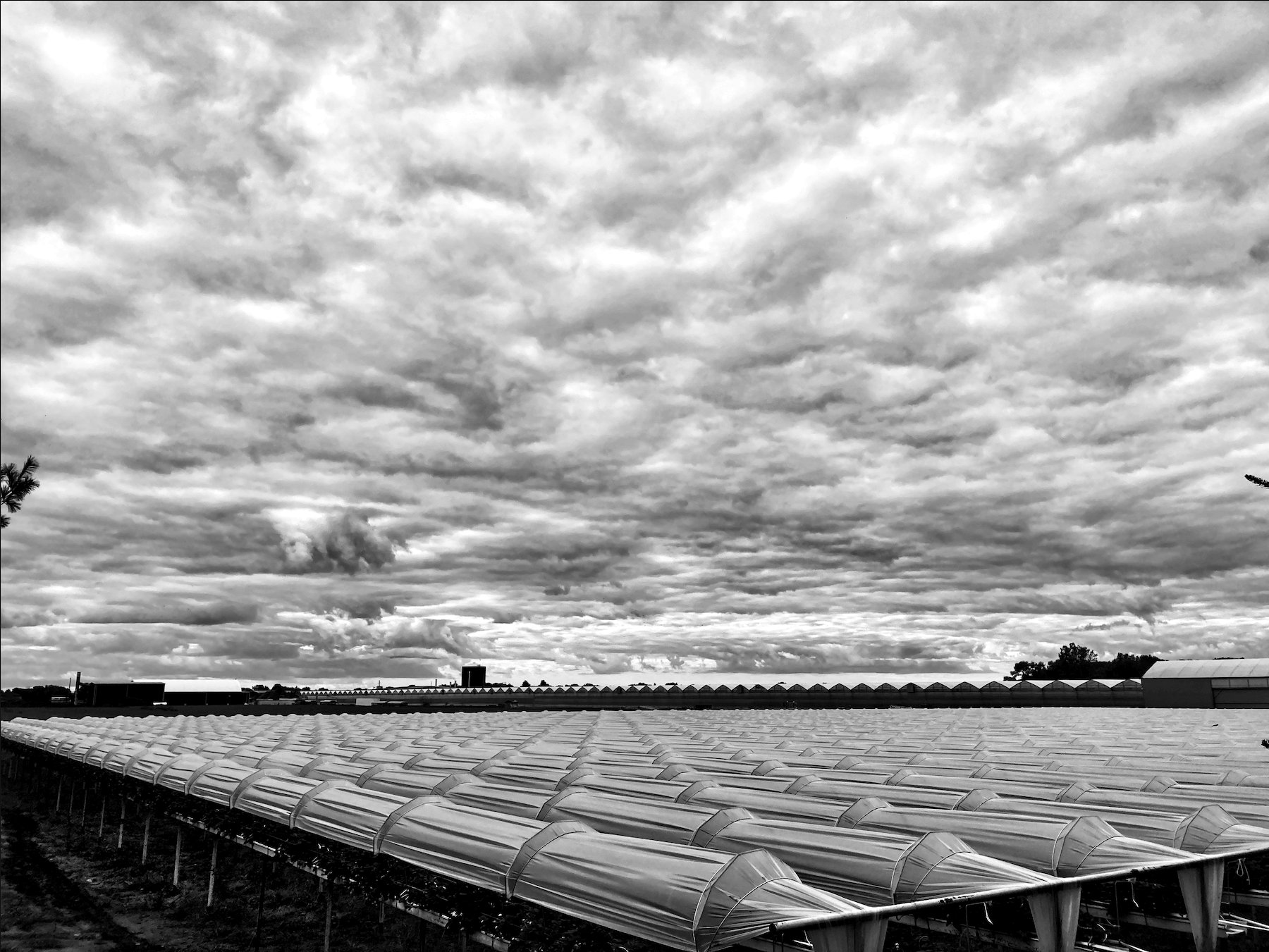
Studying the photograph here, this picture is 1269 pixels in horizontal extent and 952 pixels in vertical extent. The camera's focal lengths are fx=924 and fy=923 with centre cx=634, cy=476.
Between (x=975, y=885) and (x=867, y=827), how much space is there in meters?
7.78

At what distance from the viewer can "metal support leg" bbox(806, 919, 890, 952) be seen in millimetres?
14422

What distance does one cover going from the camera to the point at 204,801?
117 feet

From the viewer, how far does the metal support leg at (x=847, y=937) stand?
1442cm

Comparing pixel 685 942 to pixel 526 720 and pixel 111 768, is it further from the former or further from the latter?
pixel 526 720

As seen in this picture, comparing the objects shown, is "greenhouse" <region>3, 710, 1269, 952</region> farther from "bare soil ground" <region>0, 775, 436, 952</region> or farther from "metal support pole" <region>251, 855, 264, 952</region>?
"bare soil ground" <region>0, 775, 436, 952</region>

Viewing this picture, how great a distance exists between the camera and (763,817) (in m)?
25.6

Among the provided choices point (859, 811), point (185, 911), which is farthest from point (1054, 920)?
point (185, 911)

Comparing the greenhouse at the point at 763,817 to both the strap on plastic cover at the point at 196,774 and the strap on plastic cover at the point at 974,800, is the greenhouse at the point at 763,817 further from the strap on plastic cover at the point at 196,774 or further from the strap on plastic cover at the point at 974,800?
the strap on plastic cover at the point at 196,774

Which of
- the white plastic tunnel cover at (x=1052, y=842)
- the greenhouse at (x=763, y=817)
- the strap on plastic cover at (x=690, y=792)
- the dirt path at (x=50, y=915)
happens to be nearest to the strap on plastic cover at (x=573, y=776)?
A: the greenhouse at (x=763, y=817)

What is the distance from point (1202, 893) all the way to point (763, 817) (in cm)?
1040

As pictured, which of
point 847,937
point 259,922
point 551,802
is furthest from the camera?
point 551,802

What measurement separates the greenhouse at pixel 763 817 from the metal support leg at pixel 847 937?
0.10 ft

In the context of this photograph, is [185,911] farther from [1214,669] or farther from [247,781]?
[1214,669]

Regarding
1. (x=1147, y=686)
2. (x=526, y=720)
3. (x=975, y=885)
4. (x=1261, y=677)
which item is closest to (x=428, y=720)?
(x=526, y=720)
